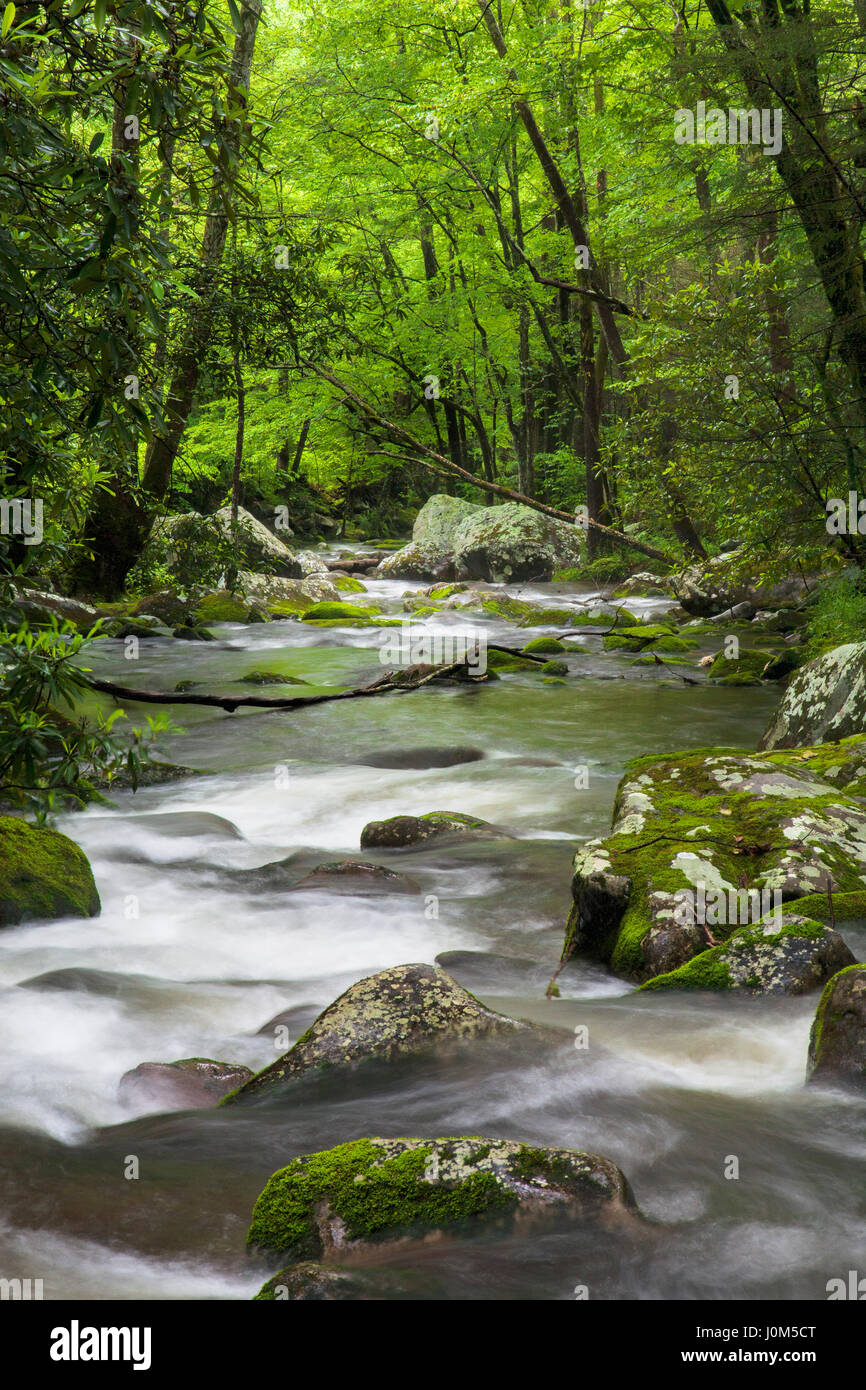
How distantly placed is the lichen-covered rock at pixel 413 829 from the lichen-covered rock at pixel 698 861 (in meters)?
1.86

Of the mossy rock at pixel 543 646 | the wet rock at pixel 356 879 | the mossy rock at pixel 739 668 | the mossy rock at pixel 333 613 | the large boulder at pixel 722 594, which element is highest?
the large boulder at pixel 722 594

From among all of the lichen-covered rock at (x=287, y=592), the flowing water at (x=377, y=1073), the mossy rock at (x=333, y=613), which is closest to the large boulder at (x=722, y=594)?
the mossy rock at (x=333, y=613)

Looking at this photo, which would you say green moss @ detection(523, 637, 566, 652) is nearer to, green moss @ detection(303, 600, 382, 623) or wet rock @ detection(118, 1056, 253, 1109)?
green moss @ detection(303, 600, 382, 623)

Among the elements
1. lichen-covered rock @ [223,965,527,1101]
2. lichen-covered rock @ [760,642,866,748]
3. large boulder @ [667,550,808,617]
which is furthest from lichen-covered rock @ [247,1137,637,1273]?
large boulder @ [667,550,808,617]

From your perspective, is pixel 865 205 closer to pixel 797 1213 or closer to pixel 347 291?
pixel 347 291

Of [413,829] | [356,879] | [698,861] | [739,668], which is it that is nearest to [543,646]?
[739,668]

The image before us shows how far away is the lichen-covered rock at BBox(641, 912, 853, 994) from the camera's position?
165 inches

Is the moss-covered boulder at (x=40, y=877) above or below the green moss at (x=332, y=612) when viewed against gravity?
below

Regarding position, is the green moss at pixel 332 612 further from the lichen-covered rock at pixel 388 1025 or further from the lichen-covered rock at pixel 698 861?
the lichen-covered rock at pixel 388 1025

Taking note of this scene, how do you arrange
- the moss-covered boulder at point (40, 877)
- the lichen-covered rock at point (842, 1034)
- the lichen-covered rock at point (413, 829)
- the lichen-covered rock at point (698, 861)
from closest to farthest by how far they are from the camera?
the lichen-covered rock at point (842, 1034)
the lichen-covered rock at point (698, 861)
the moss-covered boulder at point (40, 877)
the lichen-covered rock at point (413, 829)

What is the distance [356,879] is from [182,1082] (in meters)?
2.57

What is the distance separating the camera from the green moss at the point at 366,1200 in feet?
8.77

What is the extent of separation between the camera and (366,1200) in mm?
2707
